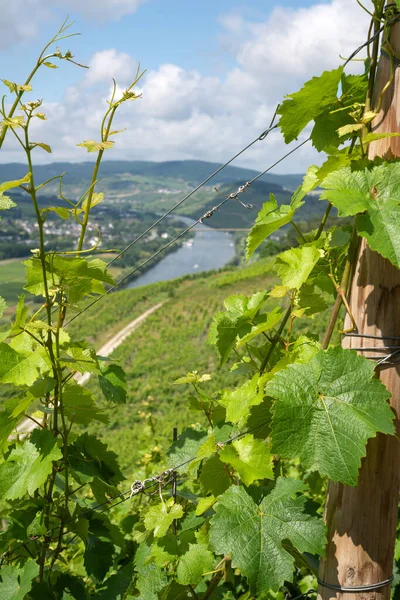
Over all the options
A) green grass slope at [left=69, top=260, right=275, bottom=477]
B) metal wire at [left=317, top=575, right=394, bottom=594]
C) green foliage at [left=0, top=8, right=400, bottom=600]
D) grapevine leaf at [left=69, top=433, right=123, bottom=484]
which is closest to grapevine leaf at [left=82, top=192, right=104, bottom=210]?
green foliage at [left=0, top=8, right=400, bottom=600]

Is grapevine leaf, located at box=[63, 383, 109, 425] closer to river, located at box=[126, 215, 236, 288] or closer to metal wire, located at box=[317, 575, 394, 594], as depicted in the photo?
metal wire, located at box=[317, 575, 394, 594]

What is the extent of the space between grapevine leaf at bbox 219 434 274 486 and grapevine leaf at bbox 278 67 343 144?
827mm

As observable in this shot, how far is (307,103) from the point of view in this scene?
138 cm

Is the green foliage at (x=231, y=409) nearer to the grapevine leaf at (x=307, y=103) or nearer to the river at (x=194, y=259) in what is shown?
the grapevine leaf at (x=307, y=103)

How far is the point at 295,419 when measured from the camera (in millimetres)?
1130

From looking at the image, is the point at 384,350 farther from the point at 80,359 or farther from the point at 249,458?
the point at 80,359

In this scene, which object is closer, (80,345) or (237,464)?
(237,464)

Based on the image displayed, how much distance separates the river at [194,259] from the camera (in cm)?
8169

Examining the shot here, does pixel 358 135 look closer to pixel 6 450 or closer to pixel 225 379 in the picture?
pixel 6 450

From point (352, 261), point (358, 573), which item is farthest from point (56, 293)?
point (358, 573)

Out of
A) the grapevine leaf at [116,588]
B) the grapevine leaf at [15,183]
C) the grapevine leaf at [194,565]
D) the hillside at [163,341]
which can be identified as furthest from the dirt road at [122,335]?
the grapevine leaf at [15,183]

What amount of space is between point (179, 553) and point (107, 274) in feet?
2.59

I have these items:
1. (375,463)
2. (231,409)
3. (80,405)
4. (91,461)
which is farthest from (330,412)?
(91,461)

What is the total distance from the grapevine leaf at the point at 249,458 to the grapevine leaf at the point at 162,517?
247 mm
